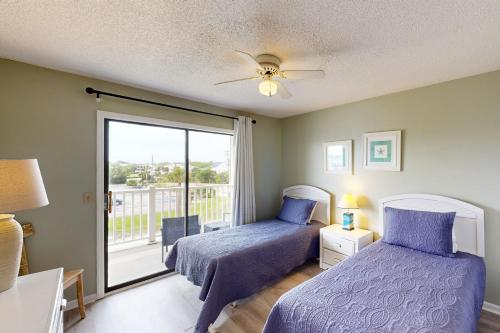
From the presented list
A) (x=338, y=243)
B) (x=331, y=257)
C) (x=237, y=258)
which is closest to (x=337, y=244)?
(x=338, y=243)

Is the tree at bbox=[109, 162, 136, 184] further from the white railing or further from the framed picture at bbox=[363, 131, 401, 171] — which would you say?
the framed picture at bbox=[363, 131, 401, 171]

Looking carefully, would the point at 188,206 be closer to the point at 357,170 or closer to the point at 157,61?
the point at 157,61

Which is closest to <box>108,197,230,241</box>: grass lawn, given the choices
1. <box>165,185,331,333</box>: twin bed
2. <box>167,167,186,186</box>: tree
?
<box>167,167,186,186</box>: tree

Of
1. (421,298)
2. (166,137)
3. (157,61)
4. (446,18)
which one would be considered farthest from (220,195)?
(446,18)

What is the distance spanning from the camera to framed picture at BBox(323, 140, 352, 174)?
3350mm

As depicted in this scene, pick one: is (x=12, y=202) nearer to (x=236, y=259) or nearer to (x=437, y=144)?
(x=236, y=259)

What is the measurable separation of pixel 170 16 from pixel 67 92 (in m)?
1.61

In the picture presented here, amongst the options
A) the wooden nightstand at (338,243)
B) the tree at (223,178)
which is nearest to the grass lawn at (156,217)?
the tree at (223,178)

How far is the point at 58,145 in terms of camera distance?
2.26 meters

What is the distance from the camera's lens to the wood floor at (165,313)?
2041 mm

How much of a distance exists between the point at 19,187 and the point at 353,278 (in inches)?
87.2

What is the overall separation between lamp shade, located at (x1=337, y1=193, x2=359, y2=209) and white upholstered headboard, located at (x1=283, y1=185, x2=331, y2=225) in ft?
1.20

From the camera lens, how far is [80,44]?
1782 millimetres

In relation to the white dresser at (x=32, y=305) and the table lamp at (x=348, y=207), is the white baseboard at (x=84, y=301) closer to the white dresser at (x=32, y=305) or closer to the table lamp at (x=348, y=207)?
the white dresser at (x=32, y=305)
